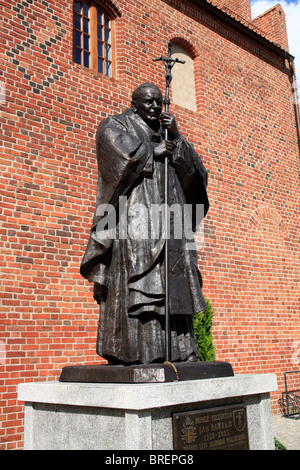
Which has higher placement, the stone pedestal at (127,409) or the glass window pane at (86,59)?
the glass window pane at (86,59)

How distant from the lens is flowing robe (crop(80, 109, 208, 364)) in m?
3.29

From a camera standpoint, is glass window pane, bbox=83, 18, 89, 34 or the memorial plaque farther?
glass window pane, bbox=83, 18, 89, 34

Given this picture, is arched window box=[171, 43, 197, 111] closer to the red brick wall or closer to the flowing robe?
the red brick wall

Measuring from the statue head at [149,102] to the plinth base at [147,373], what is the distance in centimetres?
185

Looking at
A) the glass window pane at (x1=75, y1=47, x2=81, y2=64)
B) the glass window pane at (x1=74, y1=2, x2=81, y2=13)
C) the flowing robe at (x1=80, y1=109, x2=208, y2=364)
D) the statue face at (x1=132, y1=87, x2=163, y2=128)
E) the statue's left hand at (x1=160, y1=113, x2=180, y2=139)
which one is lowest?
the flowing robe at (x1=80, y1=109, x2=208, y2=364)

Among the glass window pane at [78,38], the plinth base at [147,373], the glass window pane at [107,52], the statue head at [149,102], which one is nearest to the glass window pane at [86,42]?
the glass window pane at [78,38]

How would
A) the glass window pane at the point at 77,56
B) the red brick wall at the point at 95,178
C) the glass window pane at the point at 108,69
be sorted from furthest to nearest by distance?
the glass window pane at the point at 108,69
the glass window pane at the point at 77,56
the red brick wall at the point at 95,178

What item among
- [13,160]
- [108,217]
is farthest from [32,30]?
[108,217]

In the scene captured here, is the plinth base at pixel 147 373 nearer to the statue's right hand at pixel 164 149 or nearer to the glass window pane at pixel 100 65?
the statue's right hand at pixel 164 149

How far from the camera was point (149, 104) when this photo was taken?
373 cm

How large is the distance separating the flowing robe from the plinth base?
181 millimetres

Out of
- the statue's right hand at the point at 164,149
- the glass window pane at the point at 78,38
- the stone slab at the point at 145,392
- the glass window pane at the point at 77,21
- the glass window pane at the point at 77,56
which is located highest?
the glass window pane at the point at 77,21

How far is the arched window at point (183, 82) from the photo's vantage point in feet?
31.7

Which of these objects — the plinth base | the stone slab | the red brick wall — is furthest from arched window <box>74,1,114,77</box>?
the stone slab
